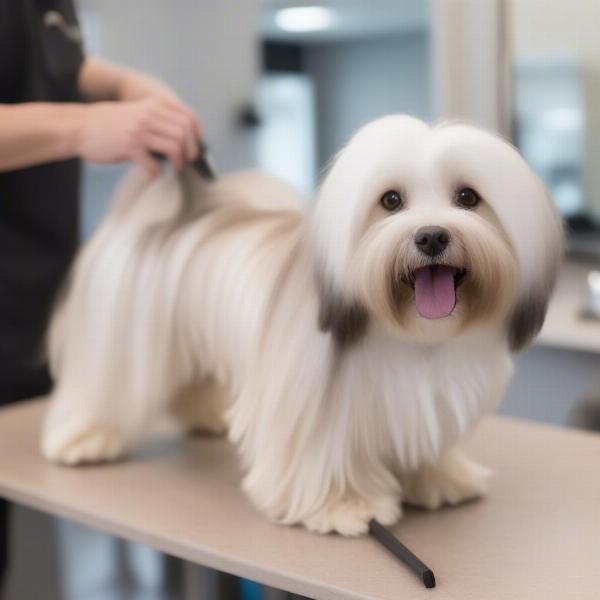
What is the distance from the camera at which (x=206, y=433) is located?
1271mm

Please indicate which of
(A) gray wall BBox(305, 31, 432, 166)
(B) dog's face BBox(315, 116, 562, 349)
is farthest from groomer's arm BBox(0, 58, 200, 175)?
(A) gray wall BBox(305, 31, 432, 166)

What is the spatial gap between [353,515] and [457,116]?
1.50 m

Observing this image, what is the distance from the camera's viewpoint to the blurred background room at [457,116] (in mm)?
1217

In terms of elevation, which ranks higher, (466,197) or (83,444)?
(466,197)

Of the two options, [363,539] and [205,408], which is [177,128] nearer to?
[205,408]

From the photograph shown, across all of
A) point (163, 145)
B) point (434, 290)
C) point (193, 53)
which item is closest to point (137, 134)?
point (163, 145)

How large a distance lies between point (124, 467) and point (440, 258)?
0.56 m

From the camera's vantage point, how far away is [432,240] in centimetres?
77

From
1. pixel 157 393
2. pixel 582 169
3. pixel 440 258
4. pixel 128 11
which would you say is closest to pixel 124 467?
pixel 157 393

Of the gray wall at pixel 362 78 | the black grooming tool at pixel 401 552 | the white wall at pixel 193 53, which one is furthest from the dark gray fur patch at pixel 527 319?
the gray wall at pixel 362 78

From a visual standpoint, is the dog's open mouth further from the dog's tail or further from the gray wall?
the gray wall

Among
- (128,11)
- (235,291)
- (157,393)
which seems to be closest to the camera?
(235,291)

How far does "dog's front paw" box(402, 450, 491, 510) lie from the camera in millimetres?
977

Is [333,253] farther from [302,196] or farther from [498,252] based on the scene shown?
[302,196]
